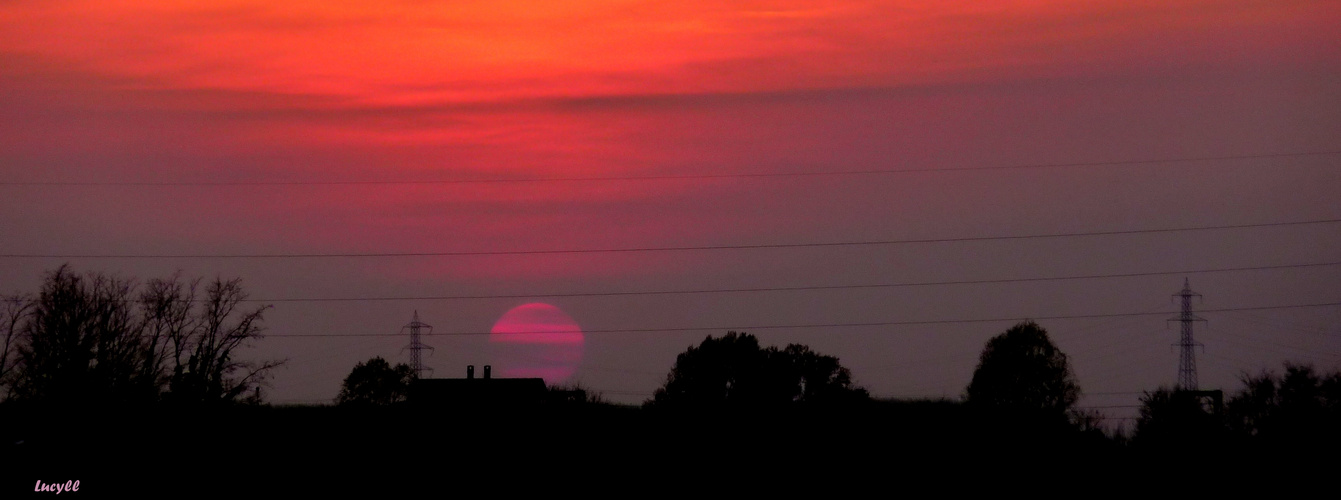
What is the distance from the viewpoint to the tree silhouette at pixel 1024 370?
509 ft

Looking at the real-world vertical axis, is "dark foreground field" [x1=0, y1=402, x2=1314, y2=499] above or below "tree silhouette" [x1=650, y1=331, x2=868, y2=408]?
below

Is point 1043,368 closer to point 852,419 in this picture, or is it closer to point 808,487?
point 852,419

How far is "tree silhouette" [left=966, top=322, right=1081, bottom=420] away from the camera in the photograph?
155125 mm

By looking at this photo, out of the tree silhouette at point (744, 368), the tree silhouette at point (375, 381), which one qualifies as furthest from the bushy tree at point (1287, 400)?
the tree silhouette at point (375, 381)

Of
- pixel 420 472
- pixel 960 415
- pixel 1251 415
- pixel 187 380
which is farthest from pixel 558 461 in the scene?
pixel 1251 415

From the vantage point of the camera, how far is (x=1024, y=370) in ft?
520

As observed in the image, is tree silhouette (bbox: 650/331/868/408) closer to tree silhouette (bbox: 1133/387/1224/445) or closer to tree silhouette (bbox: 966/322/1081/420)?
tree silhouette (bbox: 966/322/1081/420)

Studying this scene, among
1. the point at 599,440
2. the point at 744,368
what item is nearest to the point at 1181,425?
the point at 599,440

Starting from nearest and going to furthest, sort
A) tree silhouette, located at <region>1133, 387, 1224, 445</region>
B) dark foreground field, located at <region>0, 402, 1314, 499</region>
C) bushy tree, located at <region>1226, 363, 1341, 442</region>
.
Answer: dark foreground field, located at <region>0, 402, 1314, 499</region>, tree silhouette, located at <region>1133, 387, 1224, 445</region>, bushy tree, located at <region>1226, 363, 1341, 442</region>

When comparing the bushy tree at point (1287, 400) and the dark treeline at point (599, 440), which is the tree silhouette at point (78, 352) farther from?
the bushy tree at point (1287, 400)

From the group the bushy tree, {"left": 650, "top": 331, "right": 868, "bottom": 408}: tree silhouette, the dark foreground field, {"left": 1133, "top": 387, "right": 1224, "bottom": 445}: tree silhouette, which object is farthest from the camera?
{"left": 650, "top": 331, "right": 868, "bottom": 408}: tree silhouette

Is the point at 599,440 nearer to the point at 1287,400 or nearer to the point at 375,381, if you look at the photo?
the point at 1287,400

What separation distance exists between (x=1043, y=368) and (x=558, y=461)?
393 ft

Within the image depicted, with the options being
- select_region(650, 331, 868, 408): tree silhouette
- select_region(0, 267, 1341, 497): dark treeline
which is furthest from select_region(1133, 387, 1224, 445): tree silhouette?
select_region(650, 331, 868, 408): tree silhouette
